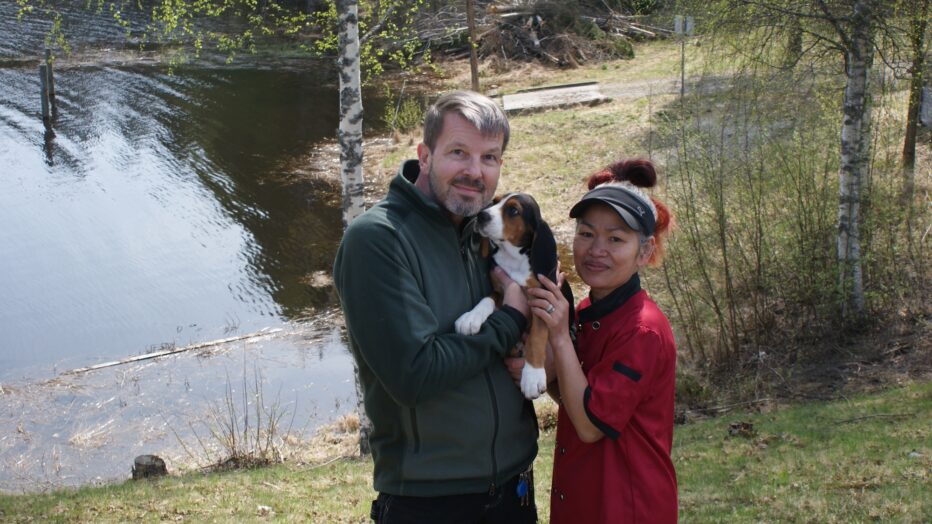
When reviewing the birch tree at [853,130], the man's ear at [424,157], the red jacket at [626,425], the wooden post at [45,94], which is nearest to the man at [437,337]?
the man's ear at [424,157]

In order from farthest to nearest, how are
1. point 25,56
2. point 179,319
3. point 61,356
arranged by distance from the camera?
point 25,56
point 179,319
point 61,356

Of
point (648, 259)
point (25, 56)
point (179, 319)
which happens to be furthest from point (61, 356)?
point (25, 56)

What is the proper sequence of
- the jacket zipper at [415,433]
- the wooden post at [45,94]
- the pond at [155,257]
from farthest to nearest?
1. the wooden post at [45,94]
2. the pond at [155,257]
3. the jacket zipper at [415,433]

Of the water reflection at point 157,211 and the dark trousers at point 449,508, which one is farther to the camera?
the water reflection at point 157,211

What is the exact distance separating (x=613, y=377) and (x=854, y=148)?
7.71m

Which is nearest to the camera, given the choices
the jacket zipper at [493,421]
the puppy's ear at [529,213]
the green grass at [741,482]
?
the jacket zipper at [493,421]

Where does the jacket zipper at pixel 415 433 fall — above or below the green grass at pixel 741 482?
above

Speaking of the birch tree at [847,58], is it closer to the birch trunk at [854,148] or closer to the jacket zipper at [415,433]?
the birch trunk at [854,148]

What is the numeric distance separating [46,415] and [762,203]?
370 inches

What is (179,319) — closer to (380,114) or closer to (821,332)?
(821,332)

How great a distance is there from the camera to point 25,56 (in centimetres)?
3120

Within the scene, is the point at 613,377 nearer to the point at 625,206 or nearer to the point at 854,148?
the point at 625,206

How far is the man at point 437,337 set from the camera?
2.77m

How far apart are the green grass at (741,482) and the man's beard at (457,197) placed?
3764 mm
